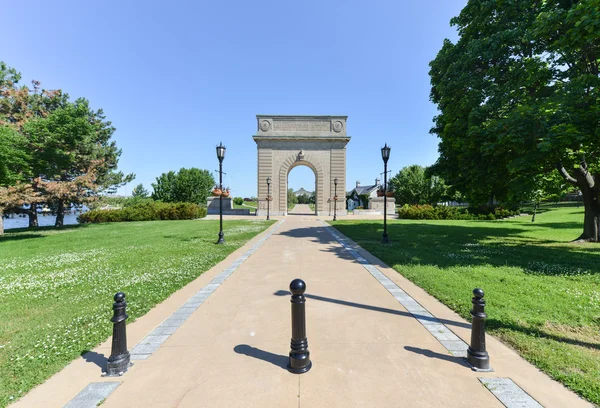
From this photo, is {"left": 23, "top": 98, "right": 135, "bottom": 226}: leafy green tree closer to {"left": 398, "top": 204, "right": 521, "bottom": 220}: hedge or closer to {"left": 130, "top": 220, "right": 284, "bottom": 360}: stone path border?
{"left": 130, "top": 220, "right": 284, "bottom": 360}: stone path border

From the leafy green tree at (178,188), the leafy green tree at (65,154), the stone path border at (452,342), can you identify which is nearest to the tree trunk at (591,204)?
the stone path border at (452,342)

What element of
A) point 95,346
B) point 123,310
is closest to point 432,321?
point 123,310

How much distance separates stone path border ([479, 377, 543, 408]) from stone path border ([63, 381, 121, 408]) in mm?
4115

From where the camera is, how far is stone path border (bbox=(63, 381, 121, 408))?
2.51m

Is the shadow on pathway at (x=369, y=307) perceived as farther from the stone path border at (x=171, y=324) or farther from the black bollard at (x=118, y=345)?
the black bollard at (x=118, y=345)

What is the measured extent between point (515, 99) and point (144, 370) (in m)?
13.8

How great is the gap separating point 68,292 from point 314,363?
5.99m

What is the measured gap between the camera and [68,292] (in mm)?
5652

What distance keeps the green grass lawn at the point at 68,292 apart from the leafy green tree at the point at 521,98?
35.2 ft

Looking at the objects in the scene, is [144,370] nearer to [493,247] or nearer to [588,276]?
[588,276]

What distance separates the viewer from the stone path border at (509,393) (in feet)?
8.11

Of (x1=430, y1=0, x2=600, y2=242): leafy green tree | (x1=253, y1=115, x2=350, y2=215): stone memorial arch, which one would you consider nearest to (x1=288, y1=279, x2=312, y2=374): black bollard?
(x1=430, y1=0, x2=600, y2=242): leafy green tree

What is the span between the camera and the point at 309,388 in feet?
8.97

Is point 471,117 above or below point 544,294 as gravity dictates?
above
